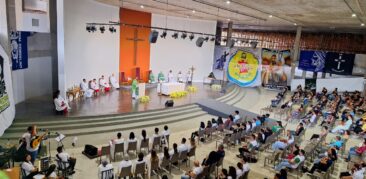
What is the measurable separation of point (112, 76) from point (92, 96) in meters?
2.23

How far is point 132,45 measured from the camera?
18.6 m

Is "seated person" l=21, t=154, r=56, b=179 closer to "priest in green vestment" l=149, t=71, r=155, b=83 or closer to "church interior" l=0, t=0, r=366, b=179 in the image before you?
"church interior" l=0, t=0, r=366, b=179

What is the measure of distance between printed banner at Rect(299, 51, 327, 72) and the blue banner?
1909 centimetres

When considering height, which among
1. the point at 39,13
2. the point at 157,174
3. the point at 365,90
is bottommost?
the point at 157,174

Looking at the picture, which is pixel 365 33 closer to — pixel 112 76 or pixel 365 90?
pixel 365 90

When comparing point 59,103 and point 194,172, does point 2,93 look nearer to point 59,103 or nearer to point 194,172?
point 59,103

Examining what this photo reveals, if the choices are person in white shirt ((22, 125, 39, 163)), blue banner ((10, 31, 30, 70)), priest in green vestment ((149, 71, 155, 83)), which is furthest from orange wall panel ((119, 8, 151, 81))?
person in white shirt ((22, 125, 39, 163))

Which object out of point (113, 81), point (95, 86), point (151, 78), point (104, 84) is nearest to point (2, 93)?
point (95, 86)

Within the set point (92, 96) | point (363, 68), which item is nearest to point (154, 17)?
point (92, 96)

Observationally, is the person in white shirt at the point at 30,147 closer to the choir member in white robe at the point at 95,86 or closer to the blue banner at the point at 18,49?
the blue banner at the point at 18,49

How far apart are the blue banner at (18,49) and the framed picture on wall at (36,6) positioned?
0.98m

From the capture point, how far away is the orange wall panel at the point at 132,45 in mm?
17881

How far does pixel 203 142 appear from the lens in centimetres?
1112

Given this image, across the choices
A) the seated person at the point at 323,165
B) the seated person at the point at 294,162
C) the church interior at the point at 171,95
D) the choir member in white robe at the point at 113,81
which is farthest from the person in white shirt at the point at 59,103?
the seated person at the point at 323,165
